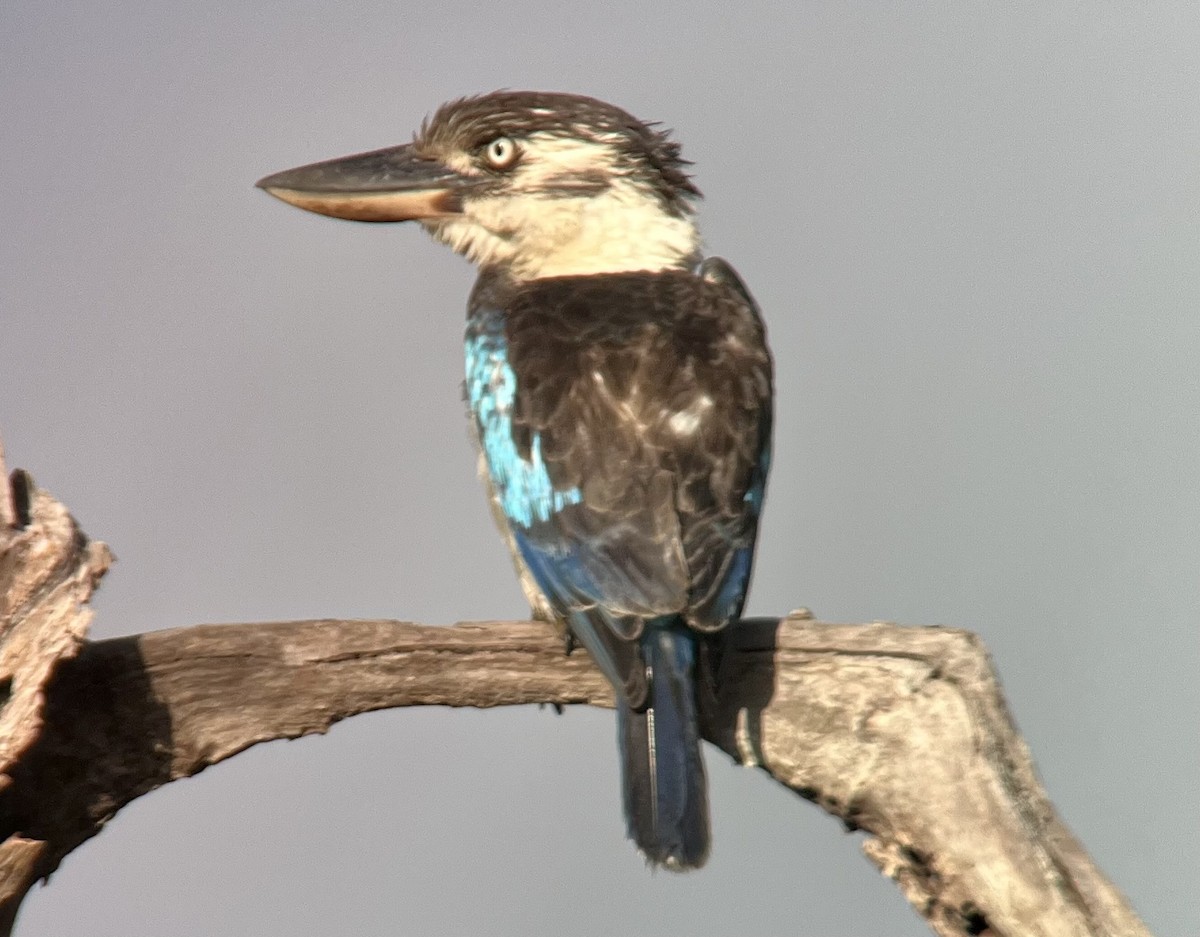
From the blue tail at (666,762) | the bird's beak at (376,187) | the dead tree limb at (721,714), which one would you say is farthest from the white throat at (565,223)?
the blue tail at (666,762)

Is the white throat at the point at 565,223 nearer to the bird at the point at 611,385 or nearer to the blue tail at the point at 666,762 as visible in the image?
the bird at the point at 611,385

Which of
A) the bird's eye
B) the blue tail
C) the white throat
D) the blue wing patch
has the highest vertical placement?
the bird's eye

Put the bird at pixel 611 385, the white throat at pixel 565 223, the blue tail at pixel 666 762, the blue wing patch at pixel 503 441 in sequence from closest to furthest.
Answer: the blue tail at pixel 666 762 < the bird at pixel 611 385 < the blue wing patch at pixel 503 441 < the white throat at pixel 565 223

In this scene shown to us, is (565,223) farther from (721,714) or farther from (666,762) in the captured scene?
(666,762)

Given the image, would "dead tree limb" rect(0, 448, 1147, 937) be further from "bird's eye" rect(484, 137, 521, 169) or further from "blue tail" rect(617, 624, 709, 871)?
"bird's eye" rect(484, 137, 521, 169)

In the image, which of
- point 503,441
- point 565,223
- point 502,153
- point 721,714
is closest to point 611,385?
point 503,441

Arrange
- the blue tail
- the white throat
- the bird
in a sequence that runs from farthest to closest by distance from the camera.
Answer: the white throat < the bird < the blue tail

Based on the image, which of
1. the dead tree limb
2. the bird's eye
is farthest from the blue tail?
the bird's eye
